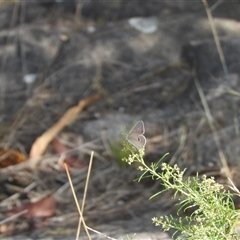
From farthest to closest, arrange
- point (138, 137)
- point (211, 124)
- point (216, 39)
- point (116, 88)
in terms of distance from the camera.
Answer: point (116, 88) → point (216, 39) → point (211, 124) → point (138, 137)

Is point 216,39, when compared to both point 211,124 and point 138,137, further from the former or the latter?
point 138,137

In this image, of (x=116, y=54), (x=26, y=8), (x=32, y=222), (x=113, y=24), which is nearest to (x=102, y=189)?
(x=32, y=222)

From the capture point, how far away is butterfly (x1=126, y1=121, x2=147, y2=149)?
1.47 metres

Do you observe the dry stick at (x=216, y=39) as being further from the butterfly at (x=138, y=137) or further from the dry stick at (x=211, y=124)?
the butterfly at (x=138, y=137)

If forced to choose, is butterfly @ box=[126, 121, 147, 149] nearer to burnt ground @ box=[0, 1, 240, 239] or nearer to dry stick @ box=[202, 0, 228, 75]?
burnt ground @ box=[0, 1, 240, 239]

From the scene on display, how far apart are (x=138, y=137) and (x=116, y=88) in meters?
1.68

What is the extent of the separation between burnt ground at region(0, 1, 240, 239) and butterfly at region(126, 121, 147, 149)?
3.21ft

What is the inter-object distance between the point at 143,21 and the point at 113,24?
169 mm

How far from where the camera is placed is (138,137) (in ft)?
4.87

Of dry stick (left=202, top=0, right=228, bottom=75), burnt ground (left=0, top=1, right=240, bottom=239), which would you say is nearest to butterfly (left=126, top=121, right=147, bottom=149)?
burnt ground (left=0, top=1, right=240, bottom=239)

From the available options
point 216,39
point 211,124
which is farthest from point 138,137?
point 216,39

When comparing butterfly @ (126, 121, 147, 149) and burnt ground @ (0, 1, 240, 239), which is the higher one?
butterfly @ (126, 121, 147, 149)

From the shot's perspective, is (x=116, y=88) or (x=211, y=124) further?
(x=116, y=88)

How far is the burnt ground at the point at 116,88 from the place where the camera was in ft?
8.83
